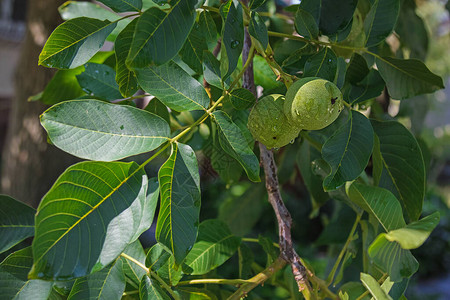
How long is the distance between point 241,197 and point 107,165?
0.63 meters

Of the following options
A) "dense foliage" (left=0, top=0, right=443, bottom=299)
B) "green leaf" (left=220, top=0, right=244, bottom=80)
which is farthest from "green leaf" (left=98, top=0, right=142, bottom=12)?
"green leaf" (left=220, top=0, right=244, bottom=80)

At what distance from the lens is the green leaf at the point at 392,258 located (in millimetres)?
429

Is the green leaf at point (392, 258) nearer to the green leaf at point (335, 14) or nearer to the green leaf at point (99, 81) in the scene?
the green leaf at point (335, 14)

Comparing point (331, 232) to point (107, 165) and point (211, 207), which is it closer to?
point (107, 165)

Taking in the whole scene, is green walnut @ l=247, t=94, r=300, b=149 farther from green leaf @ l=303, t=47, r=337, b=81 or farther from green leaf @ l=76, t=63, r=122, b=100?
green leaf @ l=76, t=63, r=122, b=100

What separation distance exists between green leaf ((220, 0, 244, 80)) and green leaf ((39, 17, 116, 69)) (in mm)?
147

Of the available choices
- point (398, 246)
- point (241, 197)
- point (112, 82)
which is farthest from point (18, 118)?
point (398, 246)

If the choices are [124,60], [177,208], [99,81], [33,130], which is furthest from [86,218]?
[33,130]

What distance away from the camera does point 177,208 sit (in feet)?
1.54

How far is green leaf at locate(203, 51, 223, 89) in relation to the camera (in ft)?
1.77

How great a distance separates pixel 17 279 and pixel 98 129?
20cm

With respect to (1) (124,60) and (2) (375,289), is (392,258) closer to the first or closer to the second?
(2) (375,289)

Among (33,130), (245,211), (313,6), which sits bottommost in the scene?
(33,130)

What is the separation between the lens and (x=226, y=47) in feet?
1.55
